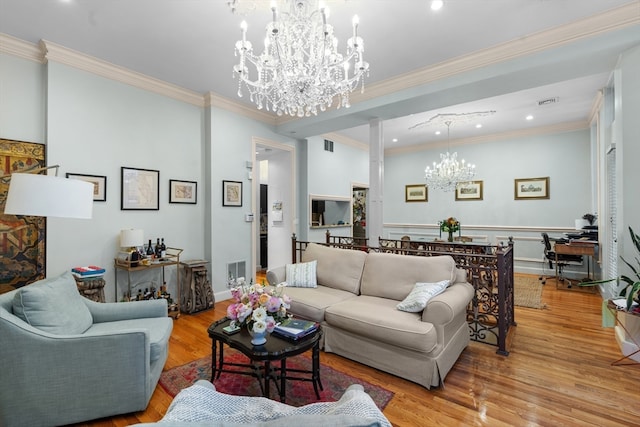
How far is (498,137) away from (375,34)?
519cm

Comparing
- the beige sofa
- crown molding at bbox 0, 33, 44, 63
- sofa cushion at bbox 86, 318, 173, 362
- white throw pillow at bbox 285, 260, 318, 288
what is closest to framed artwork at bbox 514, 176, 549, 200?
the beige sofa

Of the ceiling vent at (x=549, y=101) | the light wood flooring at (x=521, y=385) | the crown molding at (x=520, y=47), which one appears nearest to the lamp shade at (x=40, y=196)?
the light wood flooring at (x=521, y=385)

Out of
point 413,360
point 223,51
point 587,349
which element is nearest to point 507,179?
point 587,349

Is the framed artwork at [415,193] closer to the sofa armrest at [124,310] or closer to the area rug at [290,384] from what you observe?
the area rug at [290,384]

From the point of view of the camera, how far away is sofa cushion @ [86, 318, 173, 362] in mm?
2197

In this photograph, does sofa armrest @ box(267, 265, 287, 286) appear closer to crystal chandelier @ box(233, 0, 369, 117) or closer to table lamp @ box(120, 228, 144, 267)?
table lamp @ box(120, 228, 144, 267)

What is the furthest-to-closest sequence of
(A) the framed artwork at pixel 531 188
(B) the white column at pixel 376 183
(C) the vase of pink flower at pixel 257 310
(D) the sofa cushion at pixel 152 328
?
1. (A) the framed artwork at pixel 531 188
2. (B) the white column at pixel 376 183
3. (D) the sofa cushion at pixel 152 328
4. (C) the vase of pink flower at pixel 257 310

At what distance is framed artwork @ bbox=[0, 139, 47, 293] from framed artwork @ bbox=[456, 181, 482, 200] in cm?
777

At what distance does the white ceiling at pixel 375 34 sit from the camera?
2676 millimetres

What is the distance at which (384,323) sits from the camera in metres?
2.51

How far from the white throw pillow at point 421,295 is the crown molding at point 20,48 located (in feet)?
15.3

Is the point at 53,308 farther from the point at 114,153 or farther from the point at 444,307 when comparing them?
the point at 444,307

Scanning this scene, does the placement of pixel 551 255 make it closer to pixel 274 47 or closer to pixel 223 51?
pixel 274 47

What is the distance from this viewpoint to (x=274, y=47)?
2.55 metres
